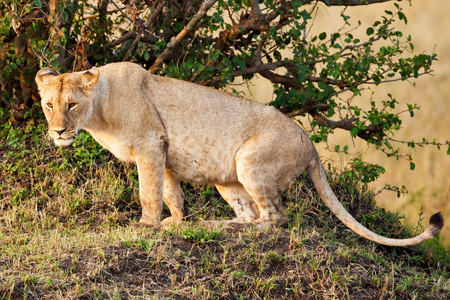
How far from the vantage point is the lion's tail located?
5.33 m

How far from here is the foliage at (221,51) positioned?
6.74 meters

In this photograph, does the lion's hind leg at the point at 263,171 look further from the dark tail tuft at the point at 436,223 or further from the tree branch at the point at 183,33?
the tree branch at the point at 183,33

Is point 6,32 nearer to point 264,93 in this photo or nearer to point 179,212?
point 179,212

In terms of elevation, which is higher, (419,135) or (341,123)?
(341,123)

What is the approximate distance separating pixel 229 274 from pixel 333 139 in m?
5.05

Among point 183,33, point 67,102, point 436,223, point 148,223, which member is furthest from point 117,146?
point 436,223

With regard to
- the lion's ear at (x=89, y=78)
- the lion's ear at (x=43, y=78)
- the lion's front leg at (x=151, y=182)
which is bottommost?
the lion's front leg at (x=151, y=182)

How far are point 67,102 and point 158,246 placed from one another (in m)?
1.30

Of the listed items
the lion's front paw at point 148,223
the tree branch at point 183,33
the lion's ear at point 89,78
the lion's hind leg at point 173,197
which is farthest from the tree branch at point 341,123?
the lion's ear at point 89,78

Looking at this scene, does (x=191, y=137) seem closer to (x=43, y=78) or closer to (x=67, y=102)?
(x=67, y=102)

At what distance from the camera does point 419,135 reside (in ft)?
31.2

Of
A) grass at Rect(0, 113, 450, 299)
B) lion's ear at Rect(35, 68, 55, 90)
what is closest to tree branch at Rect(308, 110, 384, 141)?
grass at Rect(0, 113, 450, 299)

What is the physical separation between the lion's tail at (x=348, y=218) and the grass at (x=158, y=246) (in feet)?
0.53

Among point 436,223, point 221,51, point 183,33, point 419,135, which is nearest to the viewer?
point 436,223
